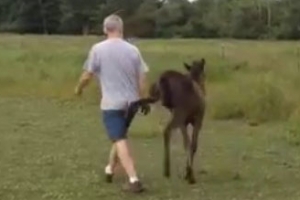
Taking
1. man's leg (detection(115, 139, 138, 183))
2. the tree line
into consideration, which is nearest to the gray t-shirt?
man's leg (detection(115, 139, 138, 183))

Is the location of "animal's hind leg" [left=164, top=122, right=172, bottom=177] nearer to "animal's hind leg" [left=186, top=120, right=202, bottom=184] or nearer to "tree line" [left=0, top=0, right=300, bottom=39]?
"animal's hind leg" [left=186, top=120, right=202, bottom=184]

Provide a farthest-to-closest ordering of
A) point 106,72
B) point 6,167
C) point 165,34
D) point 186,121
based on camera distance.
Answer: point 165,34 → point 6,167 → point 186,121 → point 106,72

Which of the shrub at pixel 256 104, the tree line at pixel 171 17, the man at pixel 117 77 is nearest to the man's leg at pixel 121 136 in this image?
the man at pixel 117 77

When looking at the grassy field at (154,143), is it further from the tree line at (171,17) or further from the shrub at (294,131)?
the tree line at (171,17)

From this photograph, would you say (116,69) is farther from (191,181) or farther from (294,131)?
(294,131)

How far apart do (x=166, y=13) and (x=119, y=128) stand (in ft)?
191

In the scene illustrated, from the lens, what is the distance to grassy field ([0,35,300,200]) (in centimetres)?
970

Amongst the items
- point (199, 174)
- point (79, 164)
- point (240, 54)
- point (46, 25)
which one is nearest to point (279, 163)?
point (199, 174)

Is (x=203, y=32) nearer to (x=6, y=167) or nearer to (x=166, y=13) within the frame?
(x=166, y=13)

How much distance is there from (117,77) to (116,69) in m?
0.08

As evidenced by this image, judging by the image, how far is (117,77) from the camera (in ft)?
30.9

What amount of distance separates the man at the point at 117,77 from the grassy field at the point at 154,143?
1.77 feet

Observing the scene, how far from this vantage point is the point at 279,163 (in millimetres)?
11508

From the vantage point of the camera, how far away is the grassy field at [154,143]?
970 centimetres
